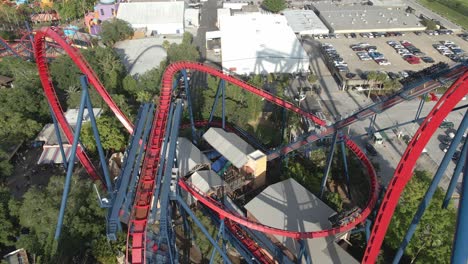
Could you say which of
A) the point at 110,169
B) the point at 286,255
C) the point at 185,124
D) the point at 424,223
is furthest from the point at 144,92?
the point at 424,223

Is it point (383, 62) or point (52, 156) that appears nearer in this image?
point (52, 156)

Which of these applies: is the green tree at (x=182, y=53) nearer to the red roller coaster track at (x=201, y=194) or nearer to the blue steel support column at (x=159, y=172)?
the red roller coaster track at (x=201, y=194)

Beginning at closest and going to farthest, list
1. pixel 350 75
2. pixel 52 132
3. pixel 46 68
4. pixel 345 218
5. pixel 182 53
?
pixel 345 218 → pixel 46 68 → pixel 52 132 → pixel 350 75 → pixel 182 53

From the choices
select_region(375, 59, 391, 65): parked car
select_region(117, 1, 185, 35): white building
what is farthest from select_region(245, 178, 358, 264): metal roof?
select_region(117, 1, 185, 35): white building

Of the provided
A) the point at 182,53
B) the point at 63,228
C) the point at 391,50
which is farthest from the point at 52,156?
the point at 391,50

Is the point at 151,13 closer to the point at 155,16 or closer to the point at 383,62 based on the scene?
the point at 155,16

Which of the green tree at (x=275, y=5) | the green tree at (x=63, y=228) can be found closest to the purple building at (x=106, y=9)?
the green tree at (x=275, y=5)

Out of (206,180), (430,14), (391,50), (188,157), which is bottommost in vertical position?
(206,180)

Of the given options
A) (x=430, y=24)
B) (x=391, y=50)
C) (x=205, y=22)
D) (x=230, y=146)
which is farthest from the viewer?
(x=205, y=22)
